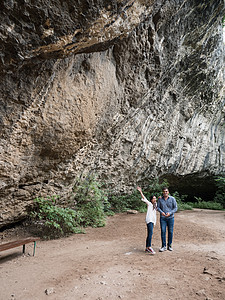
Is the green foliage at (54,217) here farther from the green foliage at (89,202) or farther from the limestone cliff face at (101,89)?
the green foliage at (89,202)

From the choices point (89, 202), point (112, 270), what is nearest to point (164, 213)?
point (112, 270)

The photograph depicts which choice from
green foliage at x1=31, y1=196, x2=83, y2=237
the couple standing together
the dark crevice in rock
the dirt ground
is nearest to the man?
the couple standing together

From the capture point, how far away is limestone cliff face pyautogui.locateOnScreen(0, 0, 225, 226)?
313 centimetres

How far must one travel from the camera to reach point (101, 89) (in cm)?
546

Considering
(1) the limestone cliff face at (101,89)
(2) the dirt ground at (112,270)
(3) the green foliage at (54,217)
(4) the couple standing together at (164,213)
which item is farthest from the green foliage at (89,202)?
(4) the couple standing together at (164,213)

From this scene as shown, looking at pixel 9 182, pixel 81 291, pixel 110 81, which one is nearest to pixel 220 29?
pixel 110 81

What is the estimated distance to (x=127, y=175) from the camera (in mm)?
9180

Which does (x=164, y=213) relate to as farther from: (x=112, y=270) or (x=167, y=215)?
(x=112, y=270)

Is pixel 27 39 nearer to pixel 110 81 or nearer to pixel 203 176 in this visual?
pixel 110 81

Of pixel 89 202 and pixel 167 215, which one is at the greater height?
pixel 89 202

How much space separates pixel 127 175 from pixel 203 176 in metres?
6.97

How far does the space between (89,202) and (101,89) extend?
365cm

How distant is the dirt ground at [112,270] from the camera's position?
102 inches

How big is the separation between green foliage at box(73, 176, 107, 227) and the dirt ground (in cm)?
105
